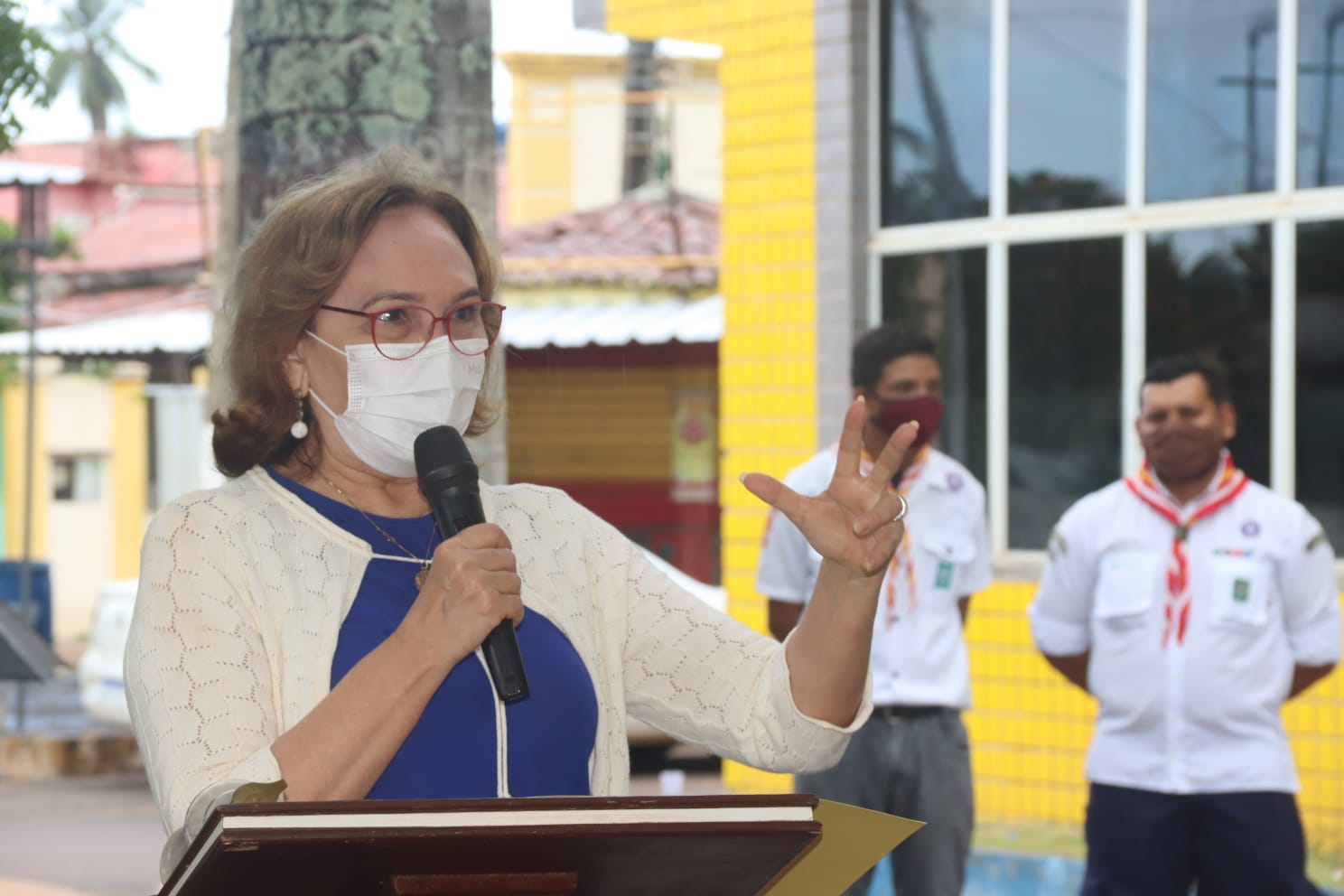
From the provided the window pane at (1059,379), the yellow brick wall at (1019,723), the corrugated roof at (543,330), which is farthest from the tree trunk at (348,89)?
the corrugated roof at (543,330)

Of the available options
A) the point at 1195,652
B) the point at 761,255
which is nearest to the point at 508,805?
the point at 1195,652

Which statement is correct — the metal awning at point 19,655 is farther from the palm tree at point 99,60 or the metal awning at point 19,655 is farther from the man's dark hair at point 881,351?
the palm tree at point 99,60

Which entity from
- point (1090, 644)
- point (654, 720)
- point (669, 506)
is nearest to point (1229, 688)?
point (1090, 644)

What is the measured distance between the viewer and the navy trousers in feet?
16.8

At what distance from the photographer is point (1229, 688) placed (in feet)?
17.2

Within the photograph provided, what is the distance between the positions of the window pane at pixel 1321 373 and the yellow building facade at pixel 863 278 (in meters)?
0.08

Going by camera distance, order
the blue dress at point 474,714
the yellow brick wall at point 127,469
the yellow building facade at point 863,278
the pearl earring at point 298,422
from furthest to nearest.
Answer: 1. the yellow brick wall at point 127,469
2. the yellow building facade at point 863,278
3. the pearl earring at point 298,422
4. the blue dress at point 474,714

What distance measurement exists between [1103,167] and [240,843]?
23.7 feet

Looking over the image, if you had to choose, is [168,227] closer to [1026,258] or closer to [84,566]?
[84,566]

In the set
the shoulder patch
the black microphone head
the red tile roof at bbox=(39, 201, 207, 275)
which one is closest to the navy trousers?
the shoulder patch

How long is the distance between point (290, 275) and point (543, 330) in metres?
13.4

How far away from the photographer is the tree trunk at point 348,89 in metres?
4.16

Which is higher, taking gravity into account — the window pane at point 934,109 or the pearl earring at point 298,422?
the window pane at point 934,109

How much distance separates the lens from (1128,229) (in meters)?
8.39
